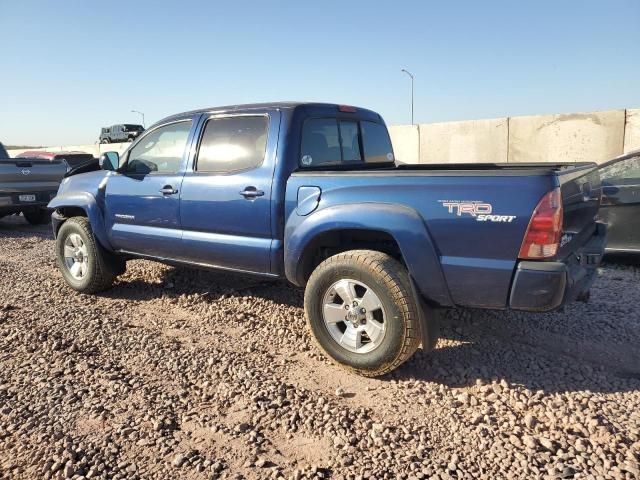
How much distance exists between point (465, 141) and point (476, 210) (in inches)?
479

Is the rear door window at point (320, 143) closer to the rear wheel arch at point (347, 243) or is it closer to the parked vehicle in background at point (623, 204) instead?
the rear wheel arch at point (347, 243)

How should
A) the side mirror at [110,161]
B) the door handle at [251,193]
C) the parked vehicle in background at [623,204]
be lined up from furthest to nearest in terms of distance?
the parked vehicle in background at [623,204] → the side mirror at [110,161] → the door handle at [251,193]

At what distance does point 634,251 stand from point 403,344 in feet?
13.6

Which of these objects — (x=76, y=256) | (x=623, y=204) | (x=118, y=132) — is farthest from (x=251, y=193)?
(x=118, y=132)

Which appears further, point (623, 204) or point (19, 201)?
point (19, 201)

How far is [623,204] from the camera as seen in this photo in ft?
19.0

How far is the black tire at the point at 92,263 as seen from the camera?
5.23 meters

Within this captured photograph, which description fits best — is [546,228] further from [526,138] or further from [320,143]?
[526,138]

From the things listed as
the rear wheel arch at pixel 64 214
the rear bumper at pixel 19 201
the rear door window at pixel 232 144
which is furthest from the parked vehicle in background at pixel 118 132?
the rear door window at pixel 232 144

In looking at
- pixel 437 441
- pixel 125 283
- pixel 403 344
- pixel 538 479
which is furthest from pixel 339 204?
pixel 125 283

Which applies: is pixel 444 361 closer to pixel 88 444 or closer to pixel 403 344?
pixel 403 344

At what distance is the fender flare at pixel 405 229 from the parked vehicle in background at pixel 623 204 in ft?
12.4

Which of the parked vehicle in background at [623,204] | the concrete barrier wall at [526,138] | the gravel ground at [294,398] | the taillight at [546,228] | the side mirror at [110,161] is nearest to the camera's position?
the gravel ground at [294,398]

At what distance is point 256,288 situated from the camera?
17.3 feet
